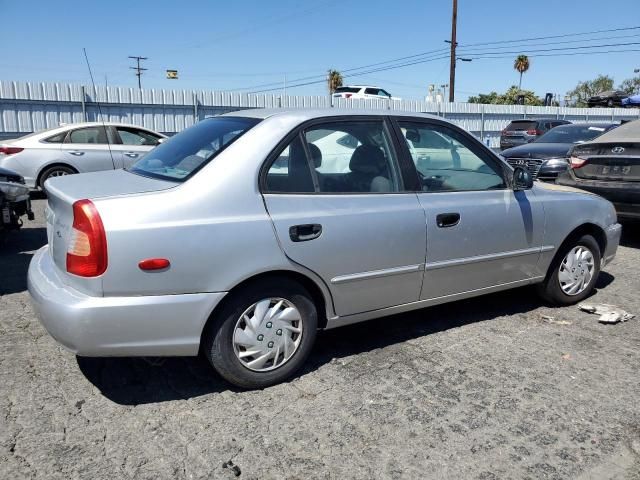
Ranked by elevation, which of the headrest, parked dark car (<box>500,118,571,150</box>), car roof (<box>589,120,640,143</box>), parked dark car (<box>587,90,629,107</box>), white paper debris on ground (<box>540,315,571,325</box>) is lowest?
white paper debris on ground (<box>540,315,571,325</box>)

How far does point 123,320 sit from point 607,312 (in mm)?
3815

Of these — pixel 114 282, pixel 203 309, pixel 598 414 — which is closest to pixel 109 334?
pixel 114 282

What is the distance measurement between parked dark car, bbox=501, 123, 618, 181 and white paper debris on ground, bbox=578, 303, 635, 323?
5009 millimetres

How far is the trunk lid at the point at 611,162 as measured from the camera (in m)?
6.81

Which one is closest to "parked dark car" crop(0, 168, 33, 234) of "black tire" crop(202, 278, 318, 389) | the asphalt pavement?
the asphalt pavement

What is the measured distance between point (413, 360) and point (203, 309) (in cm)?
153

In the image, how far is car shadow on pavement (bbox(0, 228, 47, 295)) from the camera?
523 cm

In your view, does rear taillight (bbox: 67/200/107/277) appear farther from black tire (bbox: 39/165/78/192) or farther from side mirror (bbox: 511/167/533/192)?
black tire (bbox: 39/165/78/192)

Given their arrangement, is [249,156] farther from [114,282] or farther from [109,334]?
[109,334]

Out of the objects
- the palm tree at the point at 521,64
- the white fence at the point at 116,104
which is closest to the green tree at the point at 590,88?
the palm tree at the point at 521,64

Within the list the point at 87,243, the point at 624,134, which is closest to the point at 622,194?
the point at 624,134

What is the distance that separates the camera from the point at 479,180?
13.6 ft

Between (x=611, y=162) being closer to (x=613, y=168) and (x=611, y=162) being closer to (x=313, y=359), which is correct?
(x=613, y=168)

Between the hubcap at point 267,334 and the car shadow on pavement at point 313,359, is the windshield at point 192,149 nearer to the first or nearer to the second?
the hubcap at point 267,334
